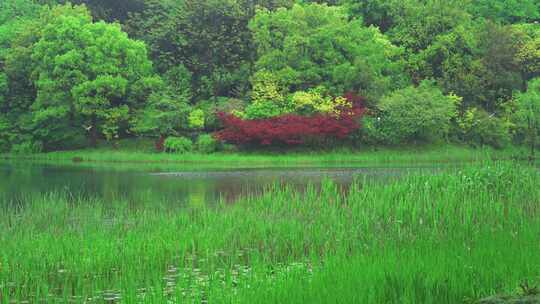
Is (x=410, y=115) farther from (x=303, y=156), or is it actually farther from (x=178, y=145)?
(x=178, y=145)

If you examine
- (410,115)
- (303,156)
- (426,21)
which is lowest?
(303,156)

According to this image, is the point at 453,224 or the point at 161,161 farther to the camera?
the point at 161,161

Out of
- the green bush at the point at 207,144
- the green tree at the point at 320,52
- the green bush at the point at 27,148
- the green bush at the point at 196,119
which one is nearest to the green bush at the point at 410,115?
the green tree at the point at 320,52

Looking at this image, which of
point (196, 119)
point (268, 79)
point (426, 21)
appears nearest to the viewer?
point (196, 119)

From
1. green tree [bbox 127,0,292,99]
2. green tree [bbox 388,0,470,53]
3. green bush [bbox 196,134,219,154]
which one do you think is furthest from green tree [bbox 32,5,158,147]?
green tree [bbox 388,0,470,53]

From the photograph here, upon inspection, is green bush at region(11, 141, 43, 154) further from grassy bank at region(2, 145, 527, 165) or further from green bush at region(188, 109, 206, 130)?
green bush at region(188, 109, 206, 130)

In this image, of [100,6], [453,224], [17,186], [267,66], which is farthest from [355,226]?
[100,6]

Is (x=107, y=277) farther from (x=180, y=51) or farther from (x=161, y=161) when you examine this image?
(x=180, y=51)

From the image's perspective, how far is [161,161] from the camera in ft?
125

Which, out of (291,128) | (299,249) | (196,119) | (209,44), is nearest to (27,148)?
(196,119)

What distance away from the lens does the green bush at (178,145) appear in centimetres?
3932

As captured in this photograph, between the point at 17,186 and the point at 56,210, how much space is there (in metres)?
10.4

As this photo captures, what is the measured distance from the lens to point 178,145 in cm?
3928

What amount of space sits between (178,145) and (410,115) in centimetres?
1383
